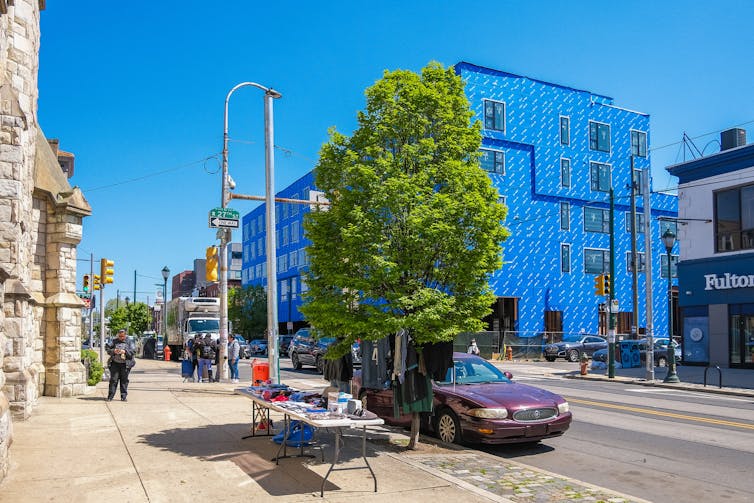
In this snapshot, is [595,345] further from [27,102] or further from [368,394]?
[27,102]

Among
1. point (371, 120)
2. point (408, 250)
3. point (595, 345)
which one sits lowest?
point (595, 345)

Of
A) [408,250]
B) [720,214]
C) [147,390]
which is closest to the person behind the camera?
[408,250]

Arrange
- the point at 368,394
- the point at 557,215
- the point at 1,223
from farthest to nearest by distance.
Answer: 1. the point at 557,215
2. the point at 368,394
3. the point at 1,223

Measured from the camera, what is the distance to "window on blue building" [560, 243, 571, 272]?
162 ft

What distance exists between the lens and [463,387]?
11.3m

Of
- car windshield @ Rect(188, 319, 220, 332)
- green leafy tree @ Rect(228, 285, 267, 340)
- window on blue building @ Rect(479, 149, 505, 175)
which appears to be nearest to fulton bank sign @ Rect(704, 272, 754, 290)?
window on blue building @ Rect(479, 149, 505, 175)

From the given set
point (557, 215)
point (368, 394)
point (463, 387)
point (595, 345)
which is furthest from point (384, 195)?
point (557, 215)

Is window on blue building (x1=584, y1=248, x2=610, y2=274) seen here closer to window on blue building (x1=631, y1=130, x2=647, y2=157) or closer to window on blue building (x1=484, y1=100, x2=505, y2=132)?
window on blue building (x1=631, y1=130, x2=647, y2=157)

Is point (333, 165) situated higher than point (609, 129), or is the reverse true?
point (609, 129)

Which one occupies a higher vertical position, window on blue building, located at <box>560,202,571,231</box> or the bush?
window on blue building, located at <box>560,202,571,231</box>

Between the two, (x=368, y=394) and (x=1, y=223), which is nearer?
(x=1, y=223)

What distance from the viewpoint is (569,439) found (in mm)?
11859

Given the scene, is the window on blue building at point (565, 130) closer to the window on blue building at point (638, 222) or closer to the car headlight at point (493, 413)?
the window on blue building at point (638, 222)

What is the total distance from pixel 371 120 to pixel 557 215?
135ft
